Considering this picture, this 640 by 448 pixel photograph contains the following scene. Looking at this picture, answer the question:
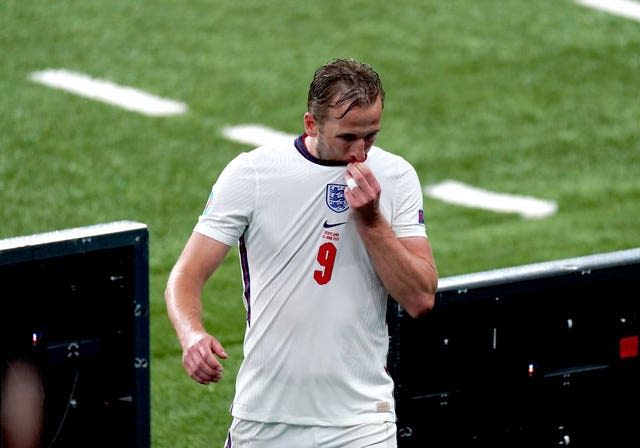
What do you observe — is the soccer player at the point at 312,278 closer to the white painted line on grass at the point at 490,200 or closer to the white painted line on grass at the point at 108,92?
the white painted line on grass at the point at 490,200

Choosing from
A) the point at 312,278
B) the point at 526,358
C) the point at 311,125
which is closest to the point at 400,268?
the point at 312,278

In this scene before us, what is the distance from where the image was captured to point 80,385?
5656 mm

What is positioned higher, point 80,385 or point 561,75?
point 561,75

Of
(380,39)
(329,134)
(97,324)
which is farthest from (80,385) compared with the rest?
(380,39)

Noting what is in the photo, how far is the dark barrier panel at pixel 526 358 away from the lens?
575cm

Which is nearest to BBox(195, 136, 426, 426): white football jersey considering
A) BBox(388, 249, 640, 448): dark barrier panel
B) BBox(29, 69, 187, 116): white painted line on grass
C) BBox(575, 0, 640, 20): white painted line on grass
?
BBox(388, 249, 640, 448): dark barrier panel

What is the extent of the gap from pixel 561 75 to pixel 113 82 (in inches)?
161

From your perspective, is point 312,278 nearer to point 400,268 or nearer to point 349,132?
point 400,268

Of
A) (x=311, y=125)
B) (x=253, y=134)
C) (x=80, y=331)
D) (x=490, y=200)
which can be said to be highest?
(x=253, y=134)

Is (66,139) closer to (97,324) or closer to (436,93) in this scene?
(436,93)

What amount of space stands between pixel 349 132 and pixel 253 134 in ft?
27.5

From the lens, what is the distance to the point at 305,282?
481 cm

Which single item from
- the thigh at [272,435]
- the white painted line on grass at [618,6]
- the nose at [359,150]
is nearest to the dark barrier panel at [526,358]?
the thigh at [272,435]

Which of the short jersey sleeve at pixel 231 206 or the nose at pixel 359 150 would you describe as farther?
the short jersey sleeve at pixel 231 206
